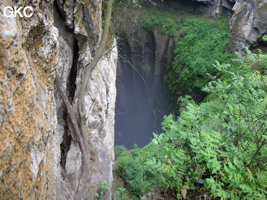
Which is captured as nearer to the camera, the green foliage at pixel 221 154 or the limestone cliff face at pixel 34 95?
the limestone cliff face at pixel 34 95

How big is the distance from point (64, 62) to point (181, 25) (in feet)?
36.3

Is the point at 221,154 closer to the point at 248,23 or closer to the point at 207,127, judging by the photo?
the point at 207,127

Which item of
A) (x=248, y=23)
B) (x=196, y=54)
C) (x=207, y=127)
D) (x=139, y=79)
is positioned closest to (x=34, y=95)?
(x=207, y=127)

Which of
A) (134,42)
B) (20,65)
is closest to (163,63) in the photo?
(134,42)

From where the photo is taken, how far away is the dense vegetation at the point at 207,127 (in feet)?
4.68

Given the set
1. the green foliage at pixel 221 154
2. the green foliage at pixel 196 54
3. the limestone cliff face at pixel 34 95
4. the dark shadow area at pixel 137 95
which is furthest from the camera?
the dark shadow area at pixel 137 95

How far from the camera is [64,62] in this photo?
315 cm

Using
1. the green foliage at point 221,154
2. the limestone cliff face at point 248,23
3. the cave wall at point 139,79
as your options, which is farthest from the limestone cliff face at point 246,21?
the green foliage at point 221,154

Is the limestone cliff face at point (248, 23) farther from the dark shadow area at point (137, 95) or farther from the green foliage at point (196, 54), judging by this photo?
the dark shadow area at point (137, 95)

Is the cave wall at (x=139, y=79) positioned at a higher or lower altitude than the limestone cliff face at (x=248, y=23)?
lower

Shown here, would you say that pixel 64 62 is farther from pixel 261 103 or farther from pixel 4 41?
pixel 261 103

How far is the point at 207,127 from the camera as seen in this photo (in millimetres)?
1732

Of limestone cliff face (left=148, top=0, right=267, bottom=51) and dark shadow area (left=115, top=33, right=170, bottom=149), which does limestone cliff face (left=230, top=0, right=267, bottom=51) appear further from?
dark shadow area (left=115, top=33, right=170, bottom=149)

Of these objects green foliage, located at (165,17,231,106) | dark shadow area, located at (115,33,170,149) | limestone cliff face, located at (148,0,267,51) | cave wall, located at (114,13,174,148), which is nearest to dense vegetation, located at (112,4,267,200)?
green foliage, located at (165,17,231,106)
